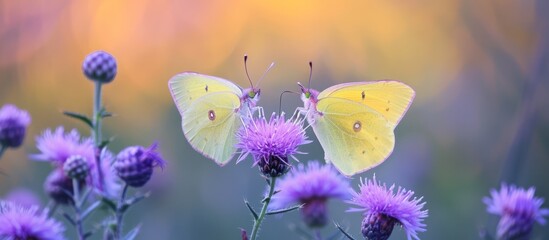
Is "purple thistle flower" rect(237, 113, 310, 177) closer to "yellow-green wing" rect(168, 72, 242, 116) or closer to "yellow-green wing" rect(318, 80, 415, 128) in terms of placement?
"yellow-green wing" rect(168, 72, 242, 116)

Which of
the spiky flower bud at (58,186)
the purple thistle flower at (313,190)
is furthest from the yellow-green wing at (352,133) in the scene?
the spiky flower bud at (58,186)

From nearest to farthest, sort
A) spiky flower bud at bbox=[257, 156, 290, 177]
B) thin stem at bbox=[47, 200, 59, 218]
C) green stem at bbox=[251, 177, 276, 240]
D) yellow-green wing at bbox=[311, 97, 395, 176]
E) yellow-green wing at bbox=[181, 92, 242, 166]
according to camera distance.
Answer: green stem at bbox=[251, 177, 276, 240] → spiky flower bud at bbox=[257, 156, 290, 177] → thin stem at bbox=[47, 200, 59, 218] → yellow-green wing at bbox=[181, 92, 242, 166] → yellow-green wing at bbox=[311, 97, 395, 176]

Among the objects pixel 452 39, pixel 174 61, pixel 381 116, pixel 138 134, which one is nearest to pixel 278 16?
pixel 174 61

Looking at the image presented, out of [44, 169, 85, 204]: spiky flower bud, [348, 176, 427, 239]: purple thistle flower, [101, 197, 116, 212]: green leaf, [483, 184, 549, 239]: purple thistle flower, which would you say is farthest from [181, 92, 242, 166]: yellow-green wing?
[483, 184, 549, 239]: purple thistle flower

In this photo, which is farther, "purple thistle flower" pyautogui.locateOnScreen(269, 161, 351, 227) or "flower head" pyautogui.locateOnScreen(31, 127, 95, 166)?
"purple thistle flower" pyautogui.locateOnScreen(269, 161, 351, 227)

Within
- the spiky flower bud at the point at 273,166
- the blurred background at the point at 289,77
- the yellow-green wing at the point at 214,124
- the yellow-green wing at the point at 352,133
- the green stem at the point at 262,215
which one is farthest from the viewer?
the blurred background at the point at 289,77


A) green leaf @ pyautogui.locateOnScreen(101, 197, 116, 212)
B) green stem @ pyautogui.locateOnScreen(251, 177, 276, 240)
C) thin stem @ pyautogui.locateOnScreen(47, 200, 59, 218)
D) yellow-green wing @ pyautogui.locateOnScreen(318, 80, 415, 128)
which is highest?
yellow-green wing @ pyautogui.locateOnScreen(318, 80, 415, 128)

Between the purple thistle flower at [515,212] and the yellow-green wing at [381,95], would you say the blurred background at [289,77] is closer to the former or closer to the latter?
the purple thistle flower at [515,212]
